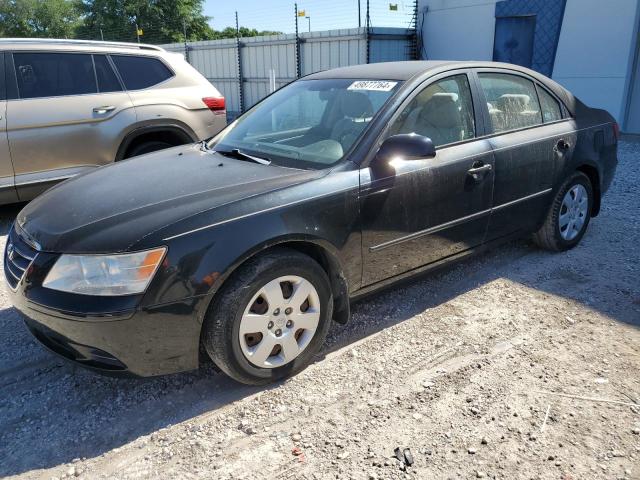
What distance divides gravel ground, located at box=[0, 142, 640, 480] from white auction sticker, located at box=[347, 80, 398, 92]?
1438 mm

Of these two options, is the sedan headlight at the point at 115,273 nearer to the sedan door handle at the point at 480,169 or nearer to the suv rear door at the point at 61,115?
the sedan door handle at the point at 480,169

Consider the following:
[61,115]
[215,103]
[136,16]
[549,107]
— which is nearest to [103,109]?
[61,115]

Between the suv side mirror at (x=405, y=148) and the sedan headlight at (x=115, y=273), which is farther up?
the suv side mirror at (x=405, y=148)

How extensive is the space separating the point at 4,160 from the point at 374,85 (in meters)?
3.79

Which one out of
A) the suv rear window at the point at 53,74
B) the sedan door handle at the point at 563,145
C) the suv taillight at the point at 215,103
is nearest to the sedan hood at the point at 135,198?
the sedan door handle at the point at 563,145

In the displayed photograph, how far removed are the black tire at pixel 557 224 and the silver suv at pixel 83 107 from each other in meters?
3.85

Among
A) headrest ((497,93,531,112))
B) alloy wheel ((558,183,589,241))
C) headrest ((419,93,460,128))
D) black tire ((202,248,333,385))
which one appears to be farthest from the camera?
alloy wheel ((558,183,589,241))

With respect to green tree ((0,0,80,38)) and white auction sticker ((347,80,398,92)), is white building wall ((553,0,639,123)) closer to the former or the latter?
white auction sticker ((347,80,398,92))

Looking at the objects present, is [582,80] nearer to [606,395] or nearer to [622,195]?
[622,195]

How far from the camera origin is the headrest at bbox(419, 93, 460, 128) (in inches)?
138

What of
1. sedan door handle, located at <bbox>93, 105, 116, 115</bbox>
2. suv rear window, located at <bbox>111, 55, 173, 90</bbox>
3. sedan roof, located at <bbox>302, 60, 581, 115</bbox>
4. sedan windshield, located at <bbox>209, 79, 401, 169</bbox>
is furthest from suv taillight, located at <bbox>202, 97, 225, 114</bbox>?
sedan roof, located at <bbox>302, 60, 581, 115</bbox>

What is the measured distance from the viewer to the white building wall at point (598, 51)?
32.6ft

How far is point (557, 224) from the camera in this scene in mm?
4488

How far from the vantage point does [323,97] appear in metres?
3.77
